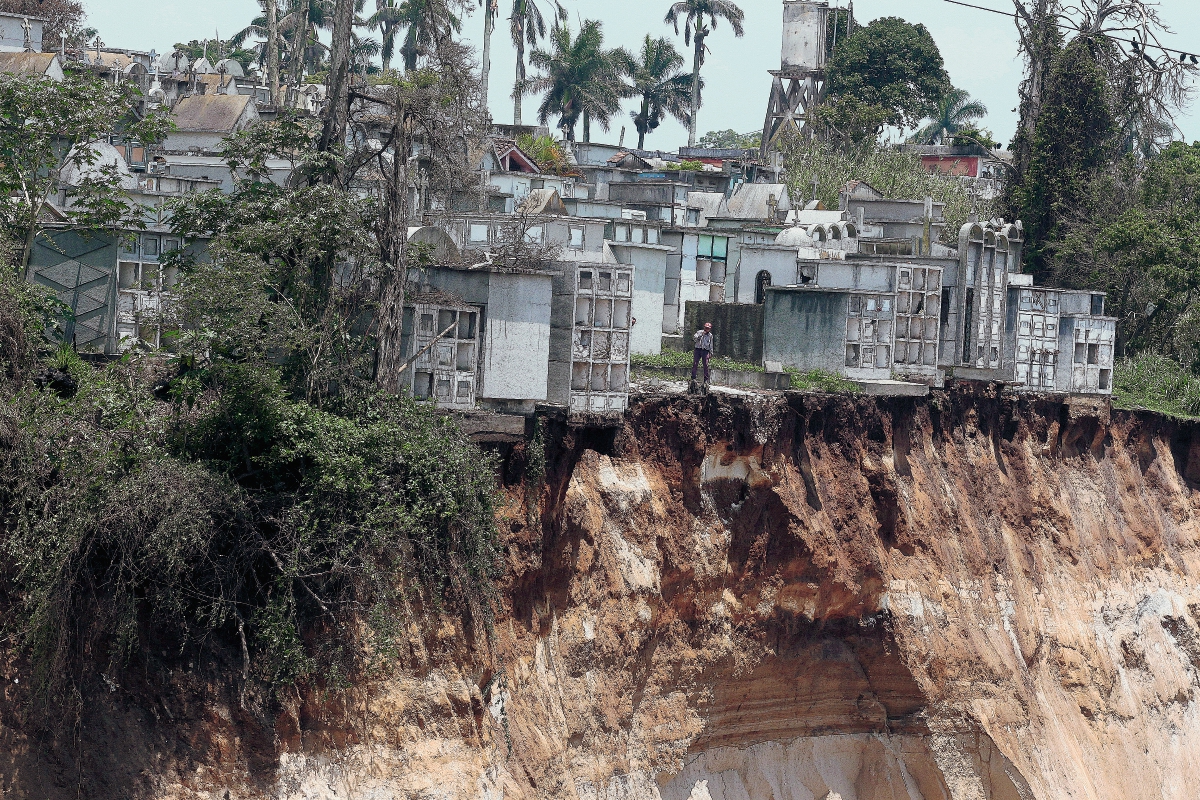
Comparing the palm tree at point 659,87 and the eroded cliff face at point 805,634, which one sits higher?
the palm tree at point 659,87

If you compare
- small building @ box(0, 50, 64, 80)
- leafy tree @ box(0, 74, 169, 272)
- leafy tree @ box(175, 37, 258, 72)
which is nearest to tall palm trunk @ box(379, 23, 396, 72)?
leafy tree @ box(175, 37, 258, 72)

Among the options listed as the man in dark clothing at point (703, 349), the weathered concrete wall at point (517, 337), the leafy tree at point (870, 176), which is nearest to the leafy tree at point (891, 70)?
the leafy tree at point (870, 176)

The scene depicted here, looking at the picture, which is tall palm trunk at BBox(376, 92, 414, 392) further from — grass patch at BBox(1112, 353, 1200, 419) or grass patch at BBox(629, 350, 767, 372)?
grass patch at BBox(1112, 353, 1200, 419)

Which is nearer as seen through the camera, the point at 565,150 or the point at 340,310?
the point at 340,310

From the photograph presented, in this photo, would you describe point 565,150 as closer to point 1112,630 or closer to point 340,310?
point 1112,630

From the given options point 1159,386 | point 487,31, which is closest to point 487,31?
point 487,31

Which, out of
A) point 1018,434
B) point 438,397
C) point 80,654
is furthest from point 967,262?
point 80,654

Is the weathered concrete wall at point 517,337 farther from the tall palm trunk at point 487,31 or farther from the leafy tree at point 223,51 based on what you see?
the leafy tree at point 223,51
